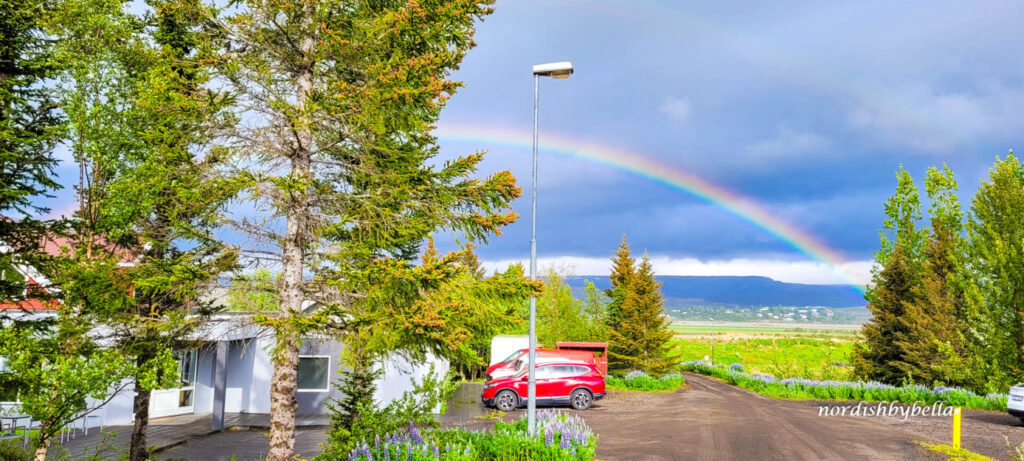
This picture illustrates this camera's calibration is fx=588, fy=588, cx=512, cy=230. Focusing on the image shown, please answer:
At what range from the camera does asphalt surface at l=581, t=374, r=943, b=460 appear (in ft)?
42.6

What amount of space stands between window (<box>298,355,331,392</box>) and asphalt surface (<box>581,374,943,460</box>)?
881 cm

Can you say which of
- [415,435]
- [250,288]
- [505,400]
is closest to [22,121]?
[250,288]

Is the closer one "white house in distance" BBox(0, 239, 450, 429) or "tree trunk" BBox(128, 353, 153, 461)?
"tree trunk" BBox(128, 353, 153, 461)

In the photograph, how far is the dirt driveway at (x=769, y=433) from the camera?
1308 cm

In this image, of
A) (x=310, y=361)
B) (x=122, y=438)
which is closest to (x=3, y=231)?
(x=122, y=438)

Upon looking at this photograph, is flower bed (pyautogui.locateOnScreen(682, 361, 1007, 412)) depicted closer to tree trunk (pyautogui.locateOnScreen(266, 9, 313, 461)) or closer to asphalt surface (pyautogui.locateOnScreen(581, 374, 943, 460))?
asphalt surface (pyautogui.locateOnScreen(581, 374, 943, 460))

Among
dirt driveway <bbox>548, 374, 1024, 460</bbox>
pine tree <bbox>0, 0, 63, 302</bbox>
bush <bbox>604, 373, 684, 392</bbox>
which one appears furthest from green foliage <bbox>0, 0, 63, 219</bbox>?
bush <bbox>604, 373, 684, 392</bbox>

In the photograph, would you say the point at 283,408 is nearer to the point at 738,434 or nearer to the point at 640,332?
the point at 738,434

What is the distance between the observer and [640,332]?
33.5 meters

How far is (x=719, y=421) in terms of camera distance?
18.2 metres

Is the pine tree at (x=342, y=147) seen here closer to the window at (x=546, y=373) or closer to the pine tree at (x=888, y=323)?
the window at (x=546, y=373)

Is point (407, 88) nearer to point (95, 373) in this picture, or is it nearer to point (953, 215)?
point (95, 373)

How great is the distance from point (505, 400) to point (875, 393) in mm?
15167

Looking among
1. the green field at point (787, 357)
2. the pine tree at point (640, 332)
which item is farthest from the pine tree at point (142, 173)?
the green field at point (787, 357)
